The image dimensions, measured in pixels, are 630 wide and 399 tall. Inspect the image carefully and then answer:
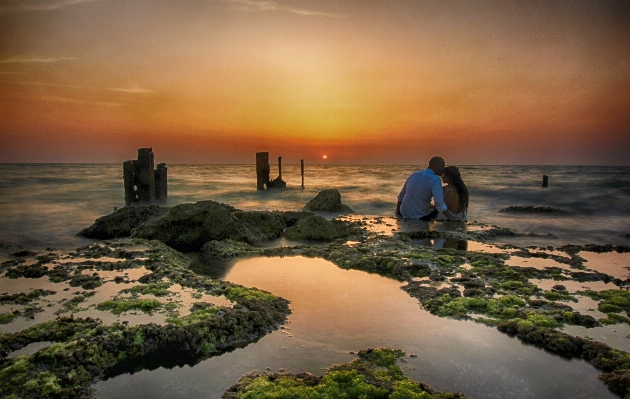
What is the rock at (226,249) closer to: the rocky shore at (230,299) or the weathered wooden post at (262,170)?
the rocky shore at (230,299)

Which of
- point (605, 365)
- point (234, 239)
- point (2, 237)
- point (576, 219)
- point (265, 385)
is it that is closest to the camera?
point (265, 385)

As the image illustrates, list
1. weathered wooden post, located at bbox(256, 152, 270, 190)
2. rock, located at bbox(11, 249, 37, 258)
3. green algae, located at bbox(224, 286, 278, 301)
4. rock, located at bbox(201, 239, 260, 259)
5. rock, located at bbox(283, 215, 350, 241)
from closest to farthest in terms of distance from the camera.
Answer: green algae, located at bbox(224, 286, 278, 301) < rock, located at bbox(201, 239, 260, 259) < rock, located at bbox(11, 249, 37, 258) < rock, located at bbox(283, 215, 350, 241) < weathered wooden post, located at bbox(256, 152, 270, 190)

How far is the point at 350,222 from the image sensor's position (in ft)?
39.2

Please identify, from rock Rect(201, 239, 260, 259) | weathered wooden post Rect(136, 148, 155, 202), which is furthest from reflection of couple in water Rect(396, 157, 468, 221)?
weathered wooden post Rect(136, 148, 155, 202)

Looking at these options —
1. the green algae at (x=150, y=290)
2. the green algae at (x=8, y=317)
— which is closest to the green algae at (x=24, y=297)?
the green algae at (x=8, y=317)

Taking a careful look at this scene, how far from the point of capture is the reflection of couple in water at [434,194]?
33.0 ft

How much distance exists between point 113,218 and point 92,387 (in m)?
8.00

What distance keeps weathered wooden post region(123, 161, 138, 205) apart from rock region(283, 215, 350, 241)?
405 inches

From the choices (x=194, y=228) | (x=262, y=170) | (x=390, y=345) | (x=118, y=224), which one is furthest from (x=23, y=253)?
(x=262, y=170)

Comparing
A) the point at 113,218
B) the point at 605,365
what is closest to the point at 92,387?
the point at 605,365

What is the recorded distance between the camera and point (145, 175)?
17.7m

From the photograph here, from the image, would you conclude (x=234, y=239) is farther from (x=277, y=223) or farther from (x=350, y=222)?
(x=350, y=222)

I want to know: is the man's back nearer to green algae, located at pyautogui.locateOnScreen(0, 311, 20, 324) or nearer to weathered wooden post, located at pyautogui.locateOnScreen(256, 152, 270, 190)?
green algae, located at pyautogui.locateOnScreen(0, 311, 20, 324)

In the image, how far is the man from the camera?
32.9 ft
